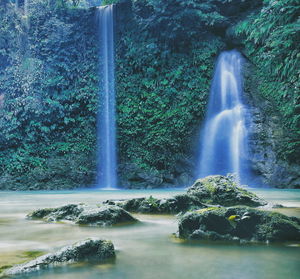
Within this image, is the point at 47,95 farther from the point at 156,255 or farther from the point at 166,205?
the point at 156,255

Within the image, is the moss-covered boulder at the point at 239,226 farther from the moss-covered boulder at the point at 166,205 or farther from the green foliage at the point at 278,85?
the green foliage at the point at 278,85

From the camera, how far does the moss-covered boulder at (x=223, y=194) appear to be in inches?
234

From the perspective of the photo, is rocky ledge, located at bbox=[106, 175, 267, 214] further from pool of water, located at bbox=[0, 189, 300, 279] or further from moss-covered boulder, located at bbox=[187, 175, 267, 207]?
pool of water, located at bbox=[0, 189, 300, 279]

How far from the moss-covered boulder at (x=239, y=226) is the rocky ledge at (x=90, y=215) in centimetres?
112

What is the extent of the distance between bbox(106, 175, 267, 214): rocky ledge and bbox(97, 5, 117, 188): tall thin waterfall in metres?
10.1

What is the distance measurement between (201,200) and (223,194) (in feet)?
1.25

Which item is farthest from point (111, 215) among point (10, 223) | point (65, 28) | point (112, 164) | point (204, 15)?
point (65, 28)

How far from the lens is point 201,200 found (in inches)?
239

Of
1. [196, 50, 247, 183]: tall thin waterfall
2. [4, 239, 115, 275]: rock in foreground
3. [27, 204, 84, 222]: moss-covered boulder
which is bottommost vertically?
[27, 204, 84, 222]: moss-covered boulder

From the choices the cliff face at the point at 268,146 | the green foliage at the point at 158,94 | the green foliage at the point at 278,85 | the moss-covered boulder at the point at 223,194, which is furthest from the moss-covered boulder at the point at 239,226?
the green foliage at the point at 158,94

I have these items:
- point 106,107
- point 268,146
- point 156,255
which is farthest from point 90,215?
point 106,107

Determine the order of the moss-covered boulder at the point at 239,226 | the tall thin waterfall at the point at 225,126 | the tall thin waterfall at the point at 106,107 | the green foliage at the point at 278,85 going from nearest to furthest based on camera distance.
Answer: the moss-covered boulder at the point at 239,226 < the green foliage at the point at 278,85 < the tall thin waterfall at the point at 225,126 < the tall thin waterfall at the point at 106,107

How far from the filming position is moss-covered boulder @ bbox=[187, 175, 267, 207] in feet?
19.5

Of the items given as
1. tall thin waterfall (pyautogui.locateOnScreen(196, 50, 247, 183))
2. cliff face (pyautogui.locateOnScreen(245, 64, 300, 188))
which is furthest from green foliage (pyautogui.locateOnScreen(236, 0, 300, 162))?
tall thin waterfall (pyautogui.locateOnScreen(196, 50, 247, 183))
